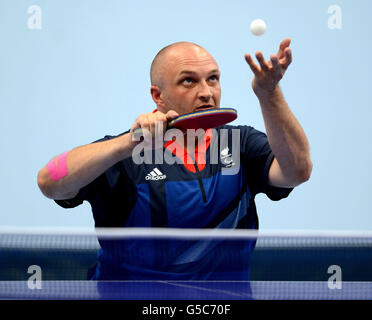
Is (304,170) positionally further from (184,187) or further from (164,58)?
(164,58)

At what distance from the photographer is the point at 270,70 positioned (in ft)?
4.28

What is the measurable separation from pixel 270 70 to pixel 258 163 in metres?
0.39

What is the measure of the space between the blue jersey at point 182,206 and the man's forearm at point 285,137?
12cm

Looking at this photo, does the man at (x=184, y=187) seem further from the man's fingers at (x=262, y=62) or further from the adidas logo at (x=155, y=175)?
the man's fingers at (x=262, y=62)

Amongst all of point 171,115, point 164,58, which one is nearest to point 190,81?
point 164,58

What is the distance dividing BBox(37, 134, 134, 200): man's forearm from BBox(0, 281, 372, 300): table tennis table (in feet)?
0.84

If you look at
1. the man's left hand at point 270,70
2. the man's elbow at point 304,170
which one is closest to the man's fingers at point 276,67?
the man's left hand at point 270,70

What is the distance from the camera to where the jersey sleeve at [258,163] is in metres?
1.58

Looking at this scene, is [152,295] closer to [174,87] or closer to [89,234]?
[89,234]

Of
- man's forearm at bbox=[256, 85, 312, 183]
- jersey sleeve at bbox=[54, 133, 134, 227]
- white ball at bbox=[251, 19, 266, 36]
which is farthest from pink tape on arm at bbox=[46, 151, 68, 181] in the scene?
white ball at bbox=[251, 19, 266, 36]

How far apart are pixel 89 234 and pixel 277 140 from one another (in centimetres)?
60

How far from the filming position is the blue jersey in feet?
4.98
